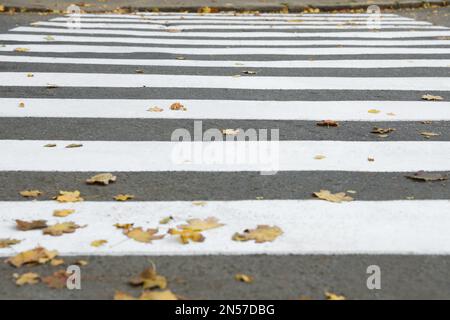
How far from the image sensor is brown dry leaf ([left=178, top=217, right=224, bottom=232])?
345cm

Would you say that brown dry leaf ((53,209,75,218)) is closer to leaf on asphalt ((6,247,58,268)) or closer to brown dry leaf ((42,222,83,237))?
brown dry leaf ((42,222,83,237))

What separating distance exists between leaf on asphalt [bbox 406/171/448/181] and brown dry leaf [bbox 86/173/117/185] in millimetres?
1812

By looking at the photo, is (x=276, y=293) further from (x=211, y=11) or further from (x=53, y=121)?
(x=211, y=11)

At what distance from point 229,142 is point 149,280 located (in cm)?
210

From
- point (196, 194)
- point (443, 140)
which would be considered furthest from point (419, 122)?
point (196, 194)

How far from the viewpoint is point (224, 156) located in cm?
459

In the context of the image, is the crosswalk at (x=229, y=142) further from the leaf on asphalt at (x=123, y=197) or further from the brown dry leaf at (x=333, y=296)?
the brown dry leaf at (x=333, y=296)

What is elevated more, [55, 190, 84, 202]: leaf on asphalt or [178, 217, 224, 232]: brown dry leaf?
[55, 190, 84, 202]: leaf on asphalt

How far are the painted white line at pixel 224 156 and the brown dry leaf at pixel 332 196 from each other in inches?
16.6

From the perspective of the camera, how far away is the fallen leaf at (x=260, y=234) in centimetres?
332

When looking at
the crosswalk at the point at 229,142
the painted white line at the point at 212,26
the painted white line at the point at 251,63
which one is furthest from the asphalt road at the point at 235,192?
the painted white line at the point at 212,26

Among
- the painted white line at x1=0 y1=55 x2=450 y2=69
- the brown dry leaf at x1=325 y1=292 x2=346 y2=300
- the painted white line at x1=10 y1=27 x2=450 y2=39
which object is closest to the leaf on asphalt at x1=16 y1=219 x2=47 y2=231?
the brown dry leaf at x1=325 y1=292 x2=346 y2=300

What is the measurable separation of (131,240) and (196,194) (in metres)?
0.70

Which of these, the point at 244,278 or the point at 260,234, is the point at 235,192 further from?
the point at 244,278
